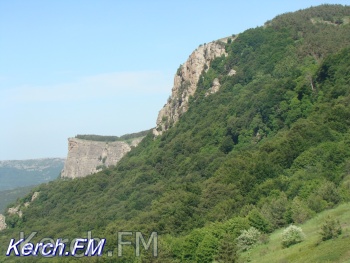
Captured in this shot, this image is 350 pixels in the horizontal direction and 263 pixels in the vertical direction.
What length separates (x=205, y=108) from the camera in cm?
15162

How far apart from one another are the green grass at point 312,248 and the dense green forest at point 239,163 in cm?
106

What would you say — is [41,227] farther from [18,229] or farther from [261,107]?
[261,107]

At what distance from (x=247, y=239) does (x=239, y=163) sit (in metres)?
32.2

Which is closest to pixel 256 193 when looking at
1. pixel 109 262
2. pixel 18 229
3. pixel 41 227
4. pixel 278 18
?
pixel 109 262

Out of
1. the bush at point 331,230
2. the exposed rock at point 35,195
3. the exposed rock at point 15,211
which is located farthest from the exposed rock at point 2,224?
the bush at point 331,230

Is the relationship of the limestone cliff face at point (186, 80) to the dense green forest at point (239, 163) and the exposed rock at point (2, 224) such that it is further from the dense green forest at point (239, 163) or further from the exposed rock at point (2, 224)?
the exposed rock at point (2, 224)

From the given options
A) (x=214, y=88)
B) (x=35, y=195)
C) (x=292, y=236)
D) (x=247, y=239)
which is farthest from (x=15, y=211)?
(x=292, y=236)

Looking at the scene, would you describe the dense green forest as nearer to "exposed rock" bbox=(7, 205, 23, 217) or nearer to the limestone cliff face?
"exposed rock" bbox=(7, 205, 23, 217)

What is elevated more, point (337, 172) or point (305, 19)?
point (305, 19)

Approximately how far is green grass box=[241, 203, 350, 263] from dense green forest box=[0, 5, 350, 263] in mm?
1062

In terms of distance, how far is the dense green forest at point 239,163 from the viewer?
55375mm

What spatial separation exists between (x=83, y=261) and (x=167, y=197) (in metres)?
23.8

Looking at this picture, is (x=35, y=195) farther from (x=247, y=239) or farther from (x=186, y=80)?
(x=247, y=239)

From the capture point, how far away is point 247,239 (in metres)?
49.6
